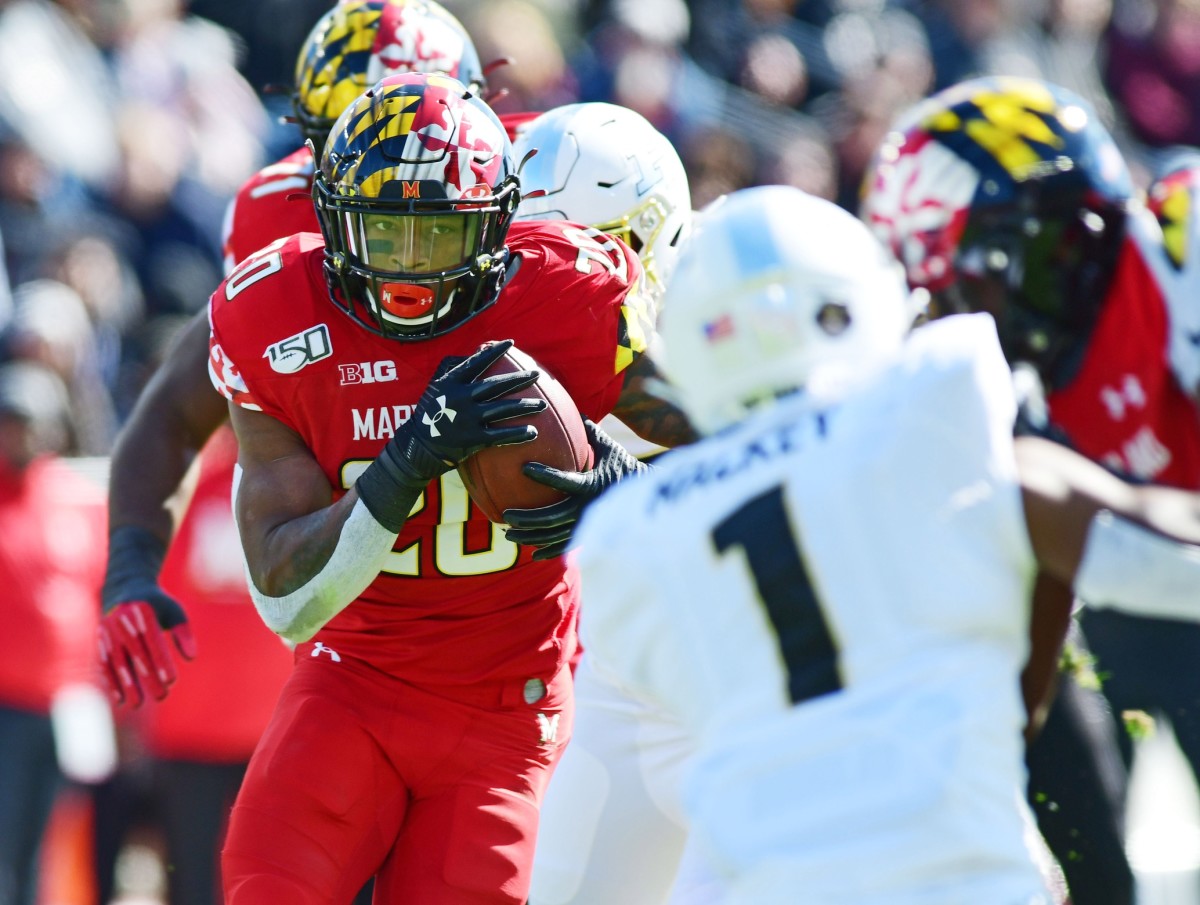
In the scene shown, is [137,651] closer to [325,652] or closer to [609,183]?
[325,652]

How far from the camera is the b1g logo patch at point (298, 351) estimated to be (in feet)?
10.5

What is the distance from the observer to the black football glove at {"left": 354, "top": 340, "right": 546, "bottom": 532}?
9.82 feet

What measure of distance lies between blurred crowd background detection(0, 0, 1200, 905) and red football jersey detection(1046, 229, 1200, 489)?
3.75m

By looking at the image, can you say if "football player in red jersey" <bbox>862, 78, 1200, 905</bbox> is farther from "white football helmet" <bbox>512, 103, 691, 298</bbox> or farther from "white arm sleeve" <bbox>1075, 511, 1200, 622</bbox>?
"white arm sleeve" <bbox>1075, 511, 1200, 622</bbox>

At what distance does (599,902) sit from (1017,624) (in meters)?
1.36

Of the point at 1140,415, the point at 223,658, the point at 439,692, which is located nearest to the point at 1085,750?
the point at 1140,415

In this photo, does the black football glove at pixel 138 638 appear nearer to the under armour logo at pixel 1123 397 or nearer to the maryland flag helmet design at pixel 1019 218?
the maryland flag helmet design at pixel 1019 218

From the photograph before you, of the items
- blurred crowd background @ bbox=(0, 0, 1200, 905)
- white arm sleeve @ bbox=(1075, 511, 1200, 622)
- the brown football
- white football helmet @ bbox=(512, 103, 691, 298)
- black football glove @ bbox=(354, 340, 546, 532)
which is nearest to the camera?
white arm sleeve @ bbox=(1075, 511, 1200, 622)

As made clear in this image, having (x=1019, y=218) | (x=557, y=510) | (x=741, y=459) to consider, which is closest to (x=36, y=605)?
(x=557, y=510)

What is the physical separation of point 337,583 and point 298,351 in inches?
17.1

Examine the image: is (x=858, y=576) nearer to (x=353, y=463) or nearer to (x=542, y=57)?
(x=353, y=463)

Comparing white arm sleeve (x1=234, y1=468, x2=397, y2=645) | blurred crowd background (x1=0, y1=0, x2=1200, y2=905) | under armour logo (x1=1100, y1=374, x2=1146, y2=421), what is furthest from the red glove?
blurred crowd background (x1=0, y1=0, x2=1200, y2=905)

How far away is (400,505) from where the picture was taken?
3049 millimetres

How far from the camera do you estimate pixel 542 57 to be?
8008 mm
